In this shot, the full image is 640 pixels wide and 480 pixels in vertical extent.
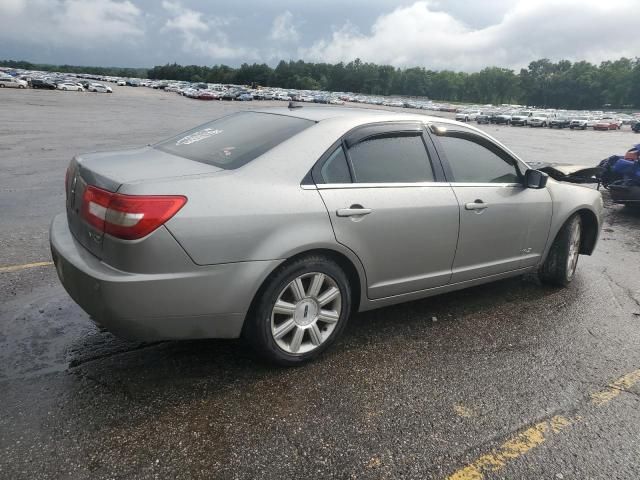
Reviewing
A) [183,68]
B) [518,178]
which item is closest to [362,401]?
[518,178]

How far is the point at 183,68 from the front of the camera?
586ft

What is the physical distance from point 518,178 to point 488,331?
4.32 feet

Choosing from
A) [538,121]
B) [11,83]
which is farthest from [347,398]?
[11,83]

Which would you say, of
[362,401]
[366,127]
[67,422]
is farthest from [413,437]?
[366,127]

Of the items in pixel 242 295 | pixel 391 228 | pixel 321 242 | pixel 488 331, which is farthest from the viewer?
pixel 488 331

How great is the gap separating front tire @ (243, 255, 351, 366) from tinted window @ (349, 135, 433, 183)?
66 centimetres

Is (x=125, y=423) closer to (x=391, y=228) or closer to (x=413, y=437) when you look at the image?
(x=413, y=437)

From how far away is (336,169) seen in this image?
10.7 ft

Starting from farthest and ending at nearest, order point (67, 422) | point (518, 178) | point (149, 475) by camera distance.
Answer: point (518, 178) → point (67, 422) → point (149, 475)

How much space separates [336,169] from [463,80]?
615ft

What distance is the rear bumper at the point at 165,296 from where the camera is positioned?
8.68 ft

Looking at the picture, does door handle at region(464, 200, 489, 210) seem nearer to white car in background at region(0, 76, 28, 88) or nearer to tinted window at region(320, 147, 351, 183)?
tinted window at region(320, 147, 351, 183)

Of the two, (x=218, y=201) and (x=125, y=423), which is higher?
(x=218, y=201)

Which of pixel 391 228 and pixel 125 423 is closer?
pixel 125 423
